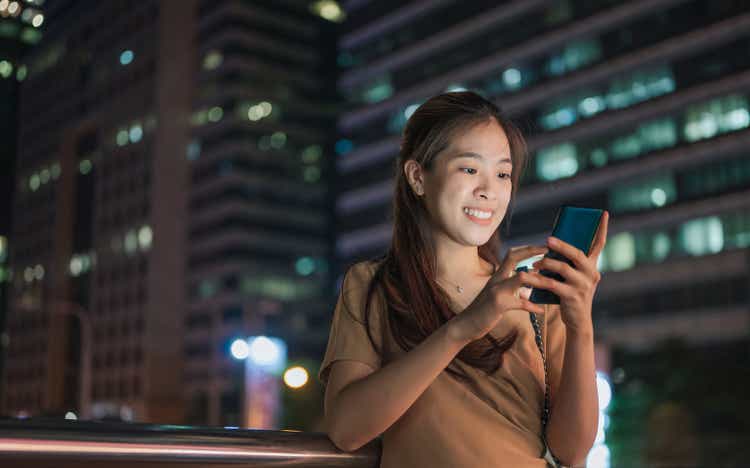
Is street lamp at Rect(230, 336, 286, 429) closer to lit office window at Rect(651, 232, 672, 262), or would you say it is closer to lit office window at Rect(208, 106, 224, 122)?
lit office window at Rect(651, 232, 672, 262)

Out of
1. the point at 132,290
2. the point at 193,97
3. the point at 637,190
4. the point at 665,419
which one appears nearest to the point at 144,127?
the point at 193,97

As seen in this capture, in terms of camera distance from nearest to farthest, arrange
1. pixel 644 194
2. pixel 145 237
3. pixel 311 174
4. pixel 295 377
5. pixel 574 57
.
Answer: pixel 295 377, pixel 644 194, pixel 574 57, pixel 145 237, pixel 311 174

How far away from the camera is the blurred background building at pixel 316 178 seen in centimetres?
4594

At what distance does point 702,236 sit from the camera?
46.5 m

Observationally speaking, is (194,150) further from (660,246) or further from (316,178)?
(660,246)

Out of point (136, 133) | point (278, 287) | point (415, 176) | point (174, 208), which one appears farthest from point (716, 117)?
point (136, 133)

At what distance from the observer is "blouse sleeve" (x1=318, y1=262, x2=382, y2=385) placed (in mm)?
2004

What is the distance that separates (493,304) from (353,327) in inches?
17.2

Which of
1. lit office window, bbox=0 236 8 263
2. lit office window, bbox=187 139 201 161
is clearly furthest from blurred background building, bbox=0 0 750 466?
lit office window, bbox=0 236 8 263

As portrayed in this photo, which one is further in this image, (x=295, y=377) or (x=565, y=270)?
(x=295, y=377)

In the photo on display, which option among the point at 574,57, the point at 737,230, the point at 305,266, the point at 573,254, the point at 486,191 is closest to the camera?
the point at 573,254

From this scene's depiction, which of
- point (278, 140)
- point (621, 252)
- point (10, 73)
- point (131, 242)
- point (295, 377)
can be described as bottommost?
point (295, 377)

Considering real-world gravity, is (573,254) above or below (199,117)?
below

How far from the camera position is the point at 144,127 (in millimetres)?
91750
